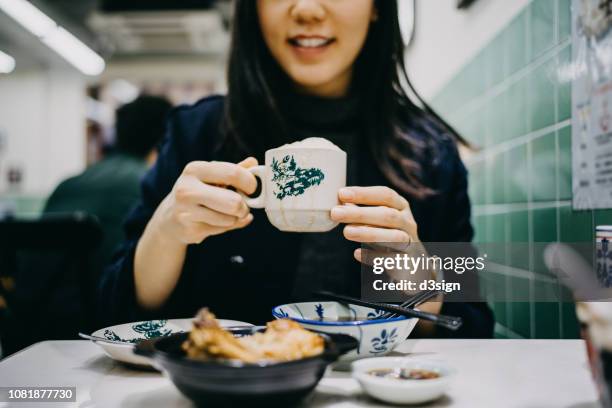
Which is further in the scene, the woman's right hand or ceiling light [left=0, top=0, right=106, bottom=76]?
ceiling light [left=0, top=0, right=106, bottom=76]

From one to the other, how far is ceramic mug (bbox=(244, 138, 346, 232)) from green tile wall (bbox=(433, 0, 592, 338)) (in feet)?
1.21

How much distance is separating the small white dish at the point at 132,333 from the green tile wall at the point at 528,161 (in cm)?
54

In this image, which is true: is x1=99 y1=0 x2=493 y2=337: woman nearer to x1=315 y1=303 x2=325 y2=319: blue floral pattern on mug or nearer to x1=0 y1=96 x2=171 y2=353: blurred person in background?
x1=315 y1=303 x2=325 y2=319: blue floral pattern on mug

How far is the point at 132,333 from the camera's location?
0.69 m

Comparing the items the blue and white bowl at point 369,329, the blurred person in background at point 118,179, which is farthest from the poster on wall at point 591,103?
the blurred person in background at point 118,179

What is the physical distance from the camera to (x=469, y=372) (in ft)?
1.86

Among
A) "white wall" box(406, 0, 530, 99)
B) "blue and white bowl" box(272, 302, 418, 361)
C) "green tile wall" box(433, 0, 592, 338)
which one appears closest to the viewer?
"blue and white bowl" box(272, 302, 418, 361)

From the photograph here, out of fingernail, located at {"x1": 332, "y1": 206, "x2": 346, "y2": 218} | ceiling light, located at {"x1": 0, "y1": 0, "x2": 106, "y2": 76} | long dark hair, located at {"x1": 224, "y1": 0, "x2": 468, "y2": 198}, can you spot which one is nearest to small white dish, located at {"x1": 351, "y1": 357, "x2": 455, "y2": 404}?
fingernail, located at {"x1": 332, "y1": 206, "x2": 346, "y2": 218}

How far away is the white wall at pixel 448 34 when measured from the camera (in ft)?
3.97

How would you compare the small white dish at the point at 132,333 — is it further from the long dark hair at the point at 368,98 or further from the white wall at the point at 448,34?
the white wall at the point at 448,34

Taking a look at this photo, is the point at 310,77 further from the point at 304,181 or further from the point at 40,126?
the point at 40,126

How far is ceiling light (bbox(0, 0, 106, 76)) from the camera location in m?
3.71

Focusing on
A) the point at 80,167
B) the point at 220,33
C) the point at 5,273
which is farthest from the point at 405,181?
the point at 80,167

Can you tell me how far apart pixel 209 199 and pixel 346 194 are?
0.56 ft
